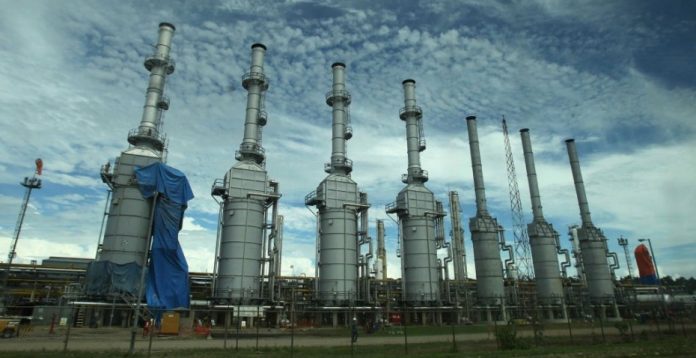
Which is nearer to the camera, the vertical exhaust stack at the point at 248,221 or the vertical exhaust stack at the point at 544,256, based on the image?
the vertical exhaust stack at the point at 248,221

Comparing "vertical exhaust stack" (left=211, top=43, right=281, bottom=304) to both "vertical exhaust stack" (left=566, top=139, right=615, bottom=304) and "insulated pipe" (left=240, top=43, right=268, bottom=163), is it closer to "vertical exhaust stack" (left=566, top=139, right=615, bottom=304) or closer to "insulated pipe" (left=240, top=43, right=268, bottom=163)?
"insulated pipe" (left=240, top=43, right=268, bottom=163)

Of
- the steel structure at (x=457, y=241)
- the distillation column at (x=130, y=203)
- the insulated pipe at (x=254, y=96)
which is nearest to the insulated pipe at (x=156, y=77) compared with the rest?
the distillation column at (x=130, y=203)

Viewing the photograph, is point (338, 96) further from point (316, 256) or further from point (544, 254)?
point (544, 254)

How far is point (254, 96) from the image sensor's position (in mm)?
61906

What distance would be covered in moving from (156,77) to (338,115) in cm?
2606

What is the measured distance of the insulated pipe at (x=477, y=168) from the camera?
75188 millimetres

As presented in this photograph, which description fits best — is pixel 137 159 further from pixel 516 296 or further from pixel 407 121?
pixel 516 296

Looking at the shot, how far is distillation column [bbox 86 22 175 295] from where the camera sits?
48875mm

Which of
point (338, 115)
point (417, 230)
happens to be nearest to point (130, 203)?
point (338, 115)

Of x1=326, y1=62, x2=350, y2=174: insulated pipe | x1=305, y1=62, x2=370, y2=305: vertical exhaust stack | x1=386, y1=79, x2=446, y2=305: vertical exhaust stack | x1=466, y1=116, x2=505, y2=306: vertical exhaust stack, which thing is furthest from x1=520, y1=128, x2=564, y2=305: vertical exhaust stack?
x1=326, y1=62, x2=350, y2=174: insulated pipe

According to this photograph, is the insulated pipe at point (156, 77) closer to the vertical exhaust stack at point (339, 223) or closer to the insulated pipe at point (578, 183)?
the vertical exhaust stack at point (339, 223)

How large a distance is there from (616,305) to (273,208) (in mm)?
63671

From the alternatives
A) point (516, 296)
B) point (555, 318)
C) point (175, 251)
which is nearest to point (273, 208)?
point (175, 251)

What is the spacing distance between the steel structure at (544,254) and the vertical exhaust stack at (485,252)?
7070mm
